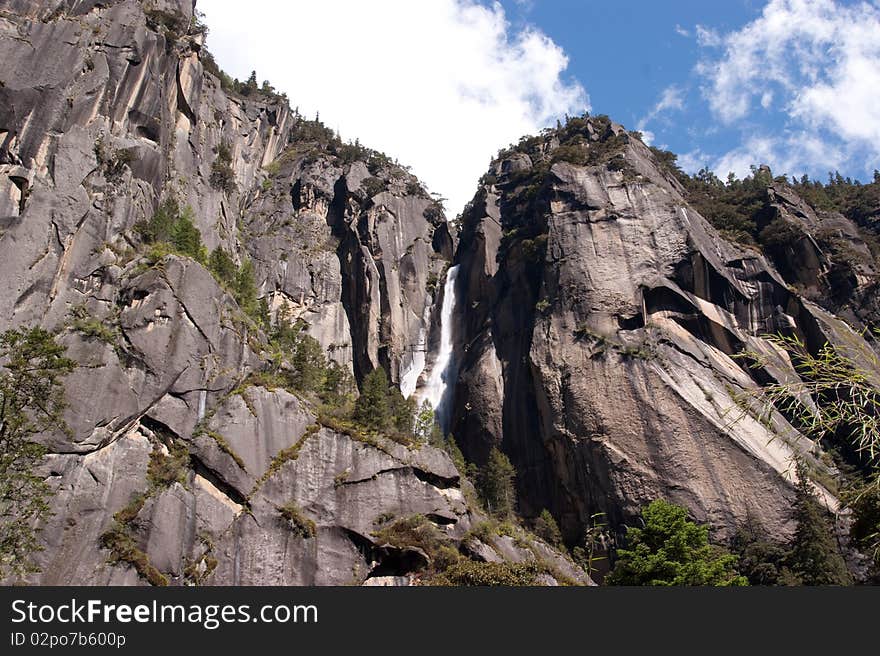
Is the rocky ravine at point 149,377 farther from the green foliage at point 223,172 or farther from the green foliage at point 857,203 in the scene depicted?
the green foliage at point 857,203

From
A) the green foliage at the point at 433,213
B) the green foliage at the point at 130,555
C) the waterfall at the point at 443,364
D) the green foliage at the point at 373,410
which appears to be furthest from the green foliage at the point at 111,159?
the green foliage at the point at 433,213

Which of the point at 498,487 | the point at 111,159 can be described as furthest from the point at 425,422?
the point at 111,159

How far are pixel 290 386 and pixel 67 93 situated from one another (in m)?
22.9

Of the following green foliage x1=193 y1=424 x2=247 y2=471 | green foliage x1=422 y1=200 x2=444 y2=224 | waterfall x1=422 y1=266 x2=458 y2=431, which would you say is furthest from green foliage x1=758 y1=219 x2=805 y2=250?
green foliage x1=193 y1=424 x2=247 y2=471

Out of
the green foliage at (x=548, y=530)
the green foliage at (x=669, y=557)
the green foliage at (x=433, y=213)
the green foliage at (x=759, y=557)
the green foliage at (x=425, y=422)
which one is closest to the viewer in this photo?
the green foliage at (x=669, y=557)

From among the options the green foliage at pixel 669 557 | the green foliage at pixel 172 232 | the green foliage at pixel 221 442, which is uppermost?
the green foliage at pixel 172 232

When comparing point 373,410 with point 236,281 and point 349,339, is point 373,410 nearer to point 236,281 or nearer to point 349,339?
point 236,281

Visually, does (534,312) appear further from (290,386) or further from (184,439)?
(184,439)

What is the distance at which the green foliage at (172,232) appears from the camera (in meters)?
40.6

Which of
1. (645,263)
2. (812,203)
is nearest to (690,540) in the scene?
(645,263)

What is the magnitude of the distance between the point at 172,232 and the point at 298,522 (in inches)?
836

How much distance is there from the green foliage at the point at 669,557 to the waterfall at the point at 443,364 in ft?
92.0

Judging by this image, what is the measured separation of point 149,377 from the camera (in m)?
34.2

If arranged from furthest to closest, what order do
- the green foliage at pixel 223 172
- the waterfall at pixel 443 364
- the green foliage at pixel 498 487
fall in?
1. the waterfall at pixel 443 364
2. the green foliage at pixel 223 172
3. the green foliage at pixel 498 487
